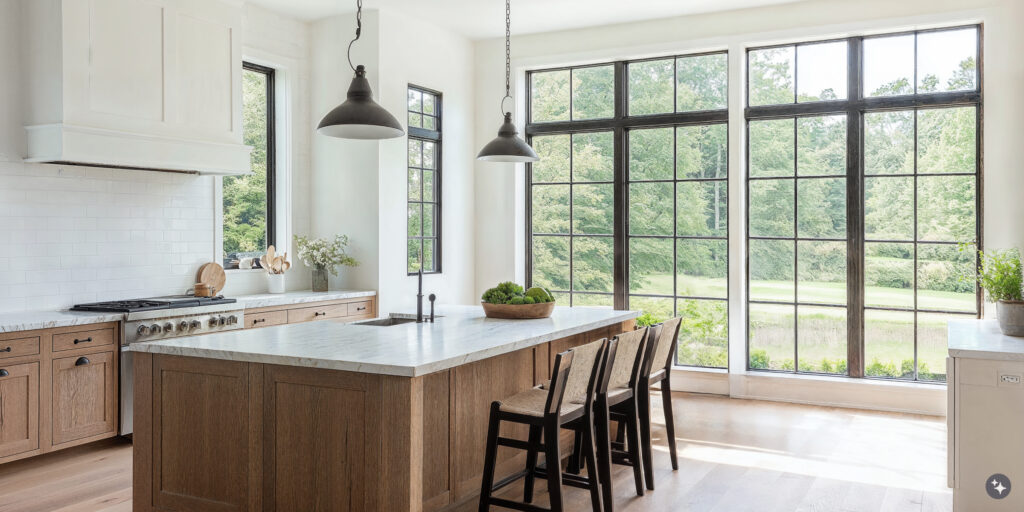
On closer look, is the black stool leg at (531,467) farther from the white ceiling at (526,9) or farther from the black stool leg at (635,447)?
the white ceiling at (526,9)

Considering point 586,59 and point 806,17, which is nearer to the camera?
point 806,17

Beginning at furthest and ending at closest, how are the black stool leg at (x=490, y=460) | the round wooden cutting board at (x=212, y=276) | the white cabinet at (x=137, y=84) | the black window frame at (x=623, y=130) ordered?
the black window frame at (x=623, y=130)
the round wooden cutting board at (x=212, y=276)
the white cabinet at (x=137, y=84)
the black stool leg at (x=490, y=460)

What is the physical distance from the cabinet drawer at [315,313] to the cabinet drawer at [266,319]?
6cm

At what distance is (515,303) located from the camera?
15.1 feet

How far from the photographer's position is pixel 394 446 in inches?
117

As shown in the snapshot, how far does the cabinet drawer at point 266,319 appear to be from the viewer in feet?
18.9

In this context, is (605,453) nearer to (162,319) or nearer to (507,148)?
(507,148)

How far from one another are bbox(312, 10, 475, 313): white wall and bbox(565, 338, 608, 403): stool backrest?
3.38 meters

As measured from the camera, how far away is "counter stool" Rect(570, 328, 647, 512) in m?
3.79

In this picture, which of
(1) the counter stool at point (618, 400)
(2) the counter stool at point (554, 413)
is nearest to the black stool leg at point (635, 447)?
(1) the counter stool at point (618, 400)

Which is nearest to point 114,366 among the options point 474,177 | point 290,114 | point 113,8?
point 113,8

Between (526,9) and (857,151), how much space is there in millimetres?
2960

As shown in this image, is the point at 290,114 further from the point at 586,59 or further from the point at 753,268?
the point at 753,268

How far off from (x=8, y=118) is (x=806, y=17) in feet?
19.2
